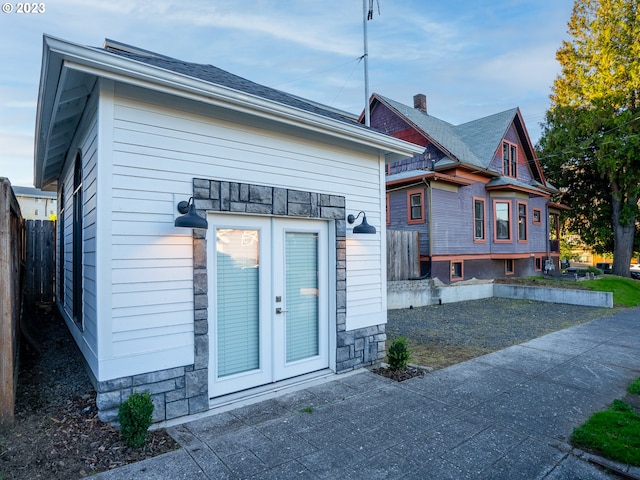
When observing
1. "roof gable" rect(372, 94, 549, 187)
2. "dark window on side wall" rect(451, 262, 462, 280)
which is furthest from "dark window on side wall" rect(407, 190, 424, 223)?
"dark window on side wall" rect(451, 262, 462, 280)

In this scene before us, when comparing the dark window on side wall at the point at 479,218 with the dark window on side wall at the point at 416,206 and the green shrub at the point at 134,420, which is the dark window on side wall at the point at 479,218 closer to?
the dark window on side wall at the point at 416,206

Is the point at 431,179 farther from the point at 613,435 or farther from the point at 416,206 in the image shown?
the point at 613,435

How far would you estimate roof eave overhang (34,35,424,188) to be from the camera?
3125 millimetres

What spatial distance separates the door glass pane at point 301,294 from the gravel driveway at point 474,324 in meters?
2.07

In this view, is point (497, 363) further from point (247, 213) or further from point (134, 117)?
point (134, 117)

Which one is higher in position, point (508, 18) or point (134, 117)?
point (508, 18)

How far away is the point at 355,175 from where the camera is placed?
18.6 ft

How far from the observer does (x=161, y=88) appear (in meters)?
3.64

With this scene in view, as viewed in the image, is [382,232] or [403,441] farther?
[382,232]

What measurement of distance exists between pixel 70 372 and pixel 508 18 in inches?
559

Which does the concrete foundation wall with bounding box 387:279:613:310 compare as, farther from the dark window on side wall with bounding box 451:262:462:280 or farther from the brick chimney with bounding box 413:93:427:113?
the brick chimney with bounding box 413:93:427:113

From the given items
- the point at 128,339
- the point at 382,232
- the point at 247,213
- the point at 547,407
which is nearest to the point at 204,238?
the point at 247,213

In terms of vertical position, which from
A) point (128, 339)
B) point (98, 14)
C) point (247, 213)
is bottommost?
point (128, 339)

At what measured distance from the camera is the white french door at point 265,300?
4281 millimetres
